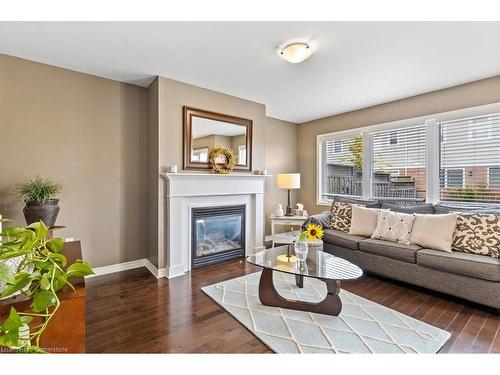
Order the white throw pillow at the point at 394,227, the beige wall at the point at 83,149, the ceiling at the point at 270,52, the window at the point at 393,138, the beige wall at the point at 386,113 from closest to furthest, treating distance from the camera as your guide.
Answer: the ceiling at the point at 270,52 → the beige wall at the point at 83,149 → the white throw pillow at the point at 394,227 → the beige wall at the point at 386,113 → the window at the point at 393,138

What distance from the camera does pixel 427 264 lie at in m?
2.58

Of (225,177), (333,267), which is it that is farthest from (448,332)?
(225,177)

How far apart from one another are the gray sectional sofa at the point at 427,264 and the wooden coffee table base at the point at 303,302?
1.09m

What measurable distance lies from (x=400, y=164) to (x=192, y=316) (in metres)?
3.63

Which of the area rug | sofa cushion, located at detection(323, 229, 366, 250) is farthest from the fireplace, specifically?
sofa cushion, located at detection(323, 229, 366, 250)

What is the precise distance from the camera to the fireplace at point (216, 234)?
11.2 ft

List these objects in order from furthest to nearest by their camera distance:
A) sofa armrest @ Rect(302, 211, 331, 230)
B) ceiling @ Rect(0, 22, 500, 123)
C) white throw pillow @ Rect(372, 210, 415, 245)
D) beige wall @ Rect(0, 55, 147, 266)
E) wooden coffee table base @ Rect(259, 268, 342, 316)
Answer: sofa armrest @ Rect(302, 211, 331, 230) < white throw pillow @ Rect(372, 210, 415, 245) < beige wall @ Rect(0, 55, 147, 266) < wooden coffee table base @ Rect(259, 268, 342, 316) < ceiling @ Rect(0, 22, 500, 123)

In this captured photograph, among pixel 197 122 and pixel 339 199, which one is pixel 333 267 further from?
pixel 197 122

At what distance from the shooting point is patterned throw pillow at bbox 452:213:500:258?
2441 mm

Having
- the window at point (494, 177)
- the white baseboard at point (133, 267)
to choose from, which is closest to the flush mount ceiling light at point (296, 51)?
the window at point (494, 177)

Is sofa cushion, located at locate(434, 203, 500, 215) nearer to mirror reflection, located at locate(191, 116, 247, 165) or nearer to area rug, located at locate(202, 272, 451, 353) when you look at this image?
area rug, located at locate(202, 272, 451, 353)

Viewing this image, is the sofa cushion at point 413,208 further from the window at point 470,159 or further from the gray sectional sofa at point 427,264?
the window at point 470,159

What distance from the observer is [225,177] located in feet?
11.7
